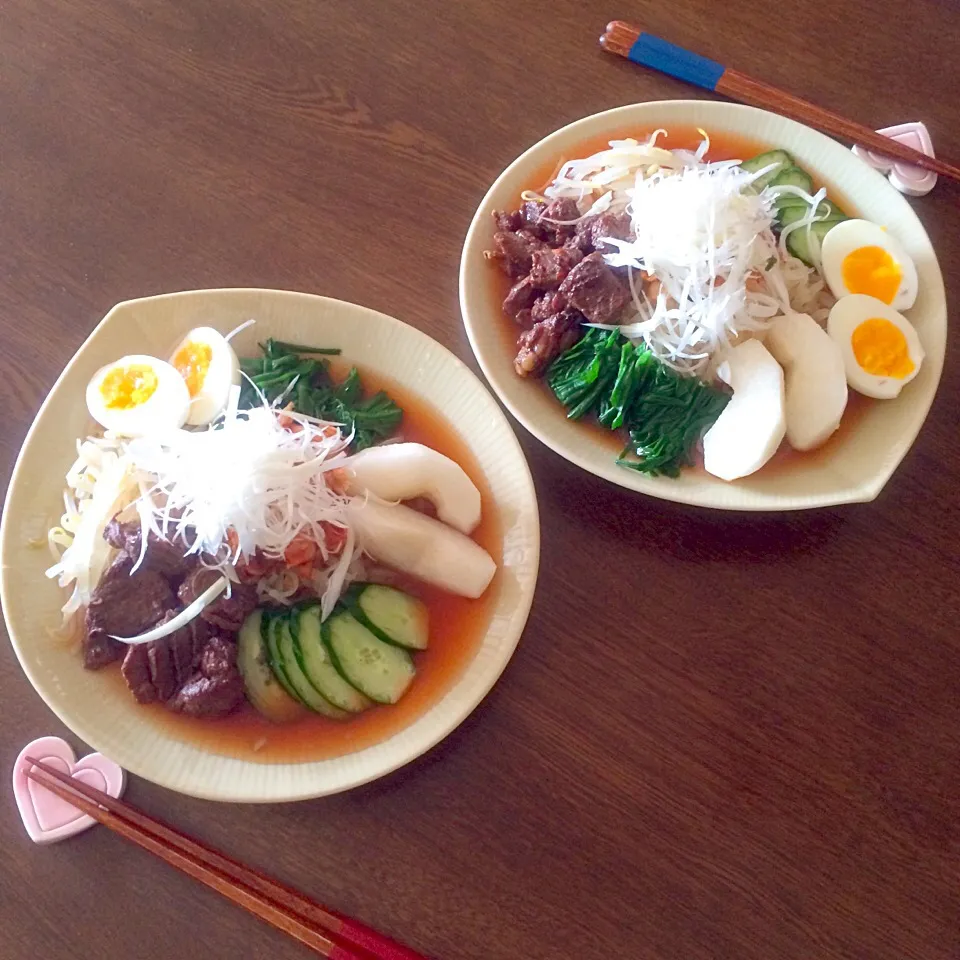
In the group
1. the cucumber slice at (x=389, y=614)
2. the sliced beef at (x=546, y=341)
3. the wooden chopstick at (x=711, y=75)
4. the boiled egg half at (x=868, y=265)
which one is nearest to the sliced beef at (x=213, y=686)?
the cucumber slice at (x=389, y=614)

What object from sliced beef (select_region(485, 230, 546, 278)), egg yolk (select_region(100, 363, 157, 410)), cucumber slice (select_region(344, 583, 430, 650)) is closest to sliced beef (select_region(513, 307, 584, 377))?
sliced beef (select_region(485, 230, 546, 278))

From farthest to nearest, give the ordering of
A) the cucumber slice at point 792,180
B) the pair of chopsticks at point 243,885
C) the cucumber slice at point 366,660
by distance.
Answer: the cucumber slice at point 792,180 < the cucumber slice at point 366,660 < the pair of chopsticks at point 243,885

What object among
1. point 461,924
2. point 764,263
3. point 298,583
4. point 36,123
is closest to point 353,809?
point 461,924

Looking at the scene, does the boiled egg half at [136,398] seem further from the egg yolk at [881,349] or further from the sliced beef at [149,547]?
the egg yolk at [881,349]

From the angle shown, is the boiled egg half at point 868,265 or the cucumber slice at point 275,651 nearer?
the cucumber slice at point 275,651

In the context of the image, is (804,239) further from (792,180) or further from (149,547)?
(149,547)

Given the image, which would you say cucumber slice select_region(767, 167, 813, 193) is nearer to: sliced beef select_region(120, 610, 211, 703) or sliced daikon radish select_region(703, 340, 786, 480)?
sliced daikon radish select_region(703, 340, 786, 480)
